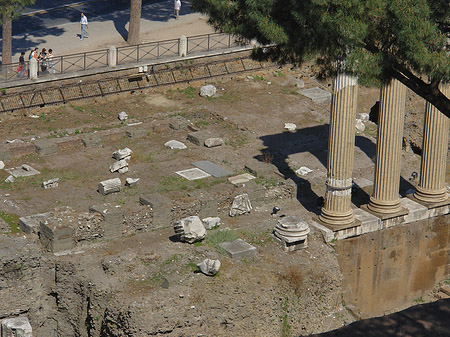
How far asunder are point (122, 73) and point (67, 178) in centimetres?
663

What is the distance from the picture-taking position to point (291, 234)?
21.8 m

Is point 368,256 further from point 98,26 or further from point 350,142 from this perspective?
point 98,26

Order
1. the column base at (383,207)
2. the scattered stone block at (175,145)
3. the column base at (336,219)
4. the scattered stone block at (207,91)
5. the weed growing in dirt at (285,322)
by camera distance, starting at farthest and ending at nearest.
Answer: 1. the scattered stone block at (207,91)
2. the scattered stone block at (175,145)
3. the column base at (383,207)
4. the column base at (336,219)
5. the weed growing in dirt at (285,322)

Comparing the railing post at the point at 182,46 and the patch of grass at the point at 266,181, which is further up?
the railing post at the point at 182,46

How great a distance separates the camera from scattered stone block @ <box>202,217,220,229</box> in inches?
904

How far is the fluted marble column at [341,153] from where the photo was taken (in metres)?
22.1

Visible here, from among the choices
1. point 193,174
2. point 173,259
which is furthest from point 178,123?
point 173,259

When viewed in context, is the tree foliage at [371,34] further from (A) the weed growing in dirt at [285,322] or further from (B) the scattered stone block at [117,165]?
(B) the scattered stone block at [117,165]

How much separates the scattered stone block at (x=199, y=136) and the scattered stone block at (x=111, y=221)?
18.6 ft

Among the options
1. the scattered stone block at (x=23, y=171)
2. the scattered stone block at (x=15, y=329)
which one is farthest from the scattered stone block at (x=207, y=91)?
the scattered stone block at (x=15, y=329)

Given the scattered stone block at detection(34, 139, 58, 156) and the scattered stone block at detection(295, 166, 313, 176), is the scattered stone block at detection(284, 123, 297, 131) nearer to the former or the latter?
the scattered stone block at detection(295, 166, 313, 176)

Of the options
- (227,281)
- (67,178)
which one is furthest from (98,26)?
(227,281)

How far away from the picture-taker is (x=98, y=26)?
35.9 metres

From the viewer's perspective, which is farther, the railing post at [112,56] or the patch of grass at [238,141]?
the railing post at [112,56]
